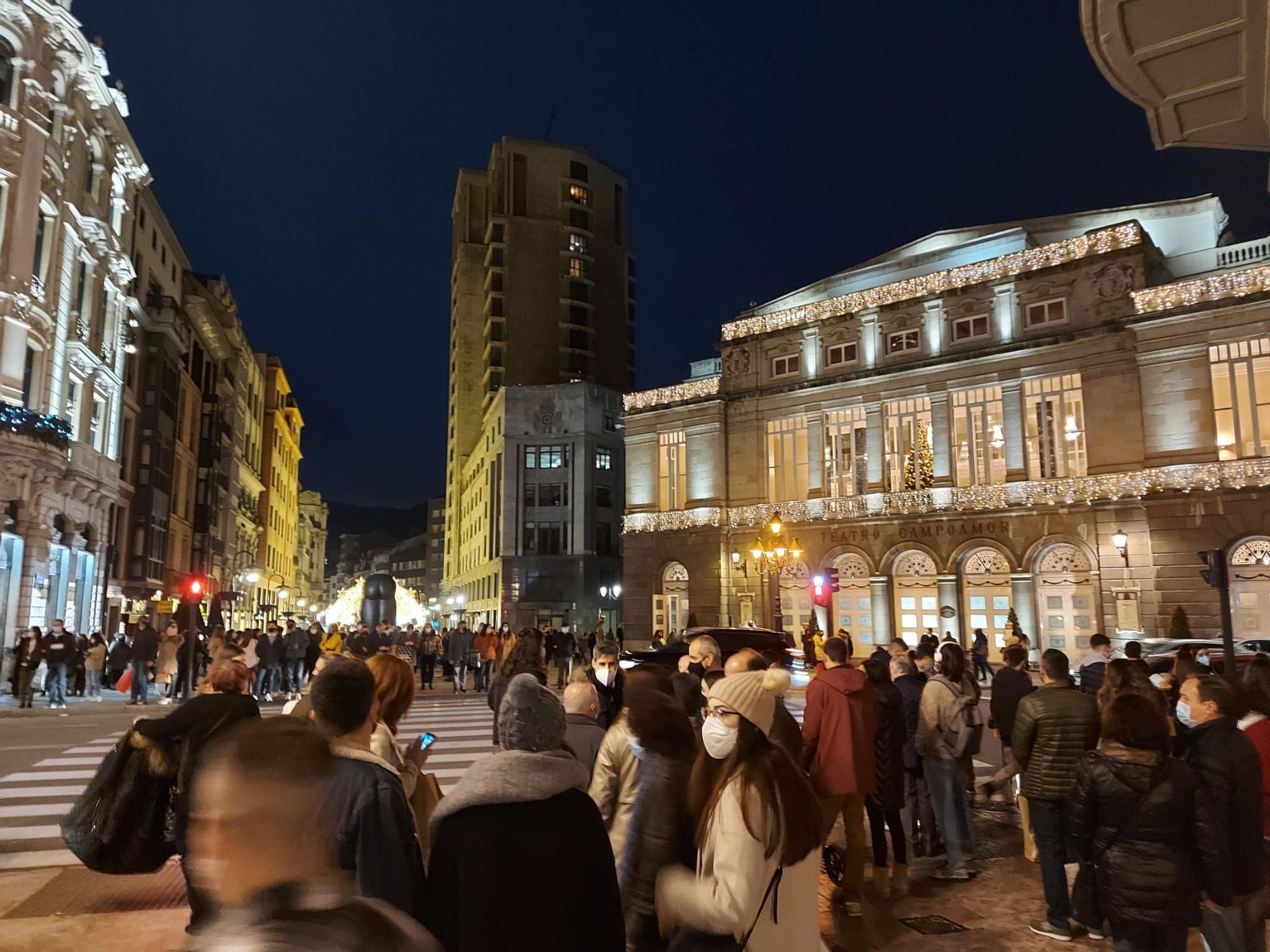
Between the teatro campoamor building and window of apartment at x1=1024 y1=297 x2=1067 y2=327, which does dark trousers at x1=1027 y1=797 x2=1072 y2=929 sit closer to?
the teatro campoamor building

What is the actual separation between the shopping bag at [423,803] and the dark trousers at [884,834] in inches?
179

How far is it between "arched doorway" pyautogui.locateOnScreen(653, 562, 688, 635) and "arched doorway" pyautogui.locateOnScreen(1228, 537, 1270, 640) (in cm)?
2247

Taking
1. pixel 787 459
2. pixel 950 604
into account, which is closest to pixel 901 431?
pixel 787 459

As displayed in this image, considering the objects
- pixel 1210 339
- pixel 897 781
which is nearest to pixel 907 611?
pixel 1210 339

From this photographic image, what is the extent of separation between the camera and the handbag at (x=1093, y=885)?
4545mm

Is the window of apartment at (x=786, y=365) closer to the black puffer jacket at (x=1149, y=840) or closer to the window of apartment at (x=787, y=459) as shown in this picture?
the window of apartment at (x=787, y=459)

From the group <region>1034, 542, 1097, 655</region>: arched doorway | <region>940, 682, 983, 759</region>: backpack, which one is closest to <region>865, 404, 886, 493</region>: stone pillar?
<region>1034, 542, 1097, 655</region>: arched doorway

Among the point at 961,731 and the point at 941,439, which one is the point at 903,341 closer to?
the point at 941,439

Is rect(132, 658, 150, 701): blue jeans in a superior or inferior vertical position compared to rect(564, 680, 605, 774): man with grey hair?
inferior

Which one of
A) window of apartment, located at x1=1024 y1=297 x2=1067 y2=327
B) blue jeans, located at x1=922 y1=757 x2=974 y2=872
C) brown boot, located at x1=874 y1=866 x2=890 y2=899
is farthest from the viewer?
window of apartment, located at x1=1024 y1=297 x2=1067 y2=327

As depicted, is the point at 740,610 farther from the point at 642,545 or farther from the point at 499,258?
the point at 499,258

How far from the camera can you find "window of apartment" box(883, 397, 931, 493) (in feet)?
124

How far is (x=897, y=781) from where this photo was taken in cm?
811

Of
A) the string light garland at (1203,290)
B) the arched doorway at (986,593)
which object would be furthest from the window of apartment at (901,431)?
the string light garland at (1203,290)
